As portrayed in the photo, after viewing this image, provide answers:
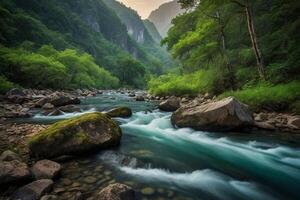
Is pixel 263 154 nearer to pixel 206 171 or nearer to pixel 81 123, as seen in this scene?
pixel 206 171

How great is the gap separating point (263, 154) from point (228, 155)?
3.57ft

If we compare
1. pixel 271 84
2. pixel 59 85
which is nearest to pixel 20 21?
pixel 59 85

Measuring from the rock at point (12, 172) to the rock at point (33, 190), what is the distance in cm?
27

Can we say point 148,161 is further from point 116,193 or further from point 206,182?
point 116,193

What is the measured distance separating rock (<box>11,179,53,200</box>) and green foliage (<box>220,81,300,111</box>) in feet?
30.3

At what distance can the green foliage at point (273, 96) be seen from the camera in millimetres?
9813

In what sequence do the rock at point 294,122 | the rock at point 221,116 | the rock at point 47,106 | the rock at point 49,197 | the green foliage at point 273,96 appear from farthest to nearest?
1. the rock at point 47,106
2. the green foliage at point 273,96
3. the rock at point 221,116
4. the rock at point 294,122
5. the rock at point 49,197

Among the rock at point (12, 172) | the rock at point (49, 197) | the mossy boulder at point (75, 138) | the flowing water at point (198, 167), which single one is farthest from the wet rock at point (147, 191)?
the mossy boulder at point (75, 138)

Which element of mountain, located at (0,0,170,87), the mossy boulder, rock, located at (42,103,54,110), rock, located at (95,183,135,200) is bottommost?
rock, located at (95,183,135,200)

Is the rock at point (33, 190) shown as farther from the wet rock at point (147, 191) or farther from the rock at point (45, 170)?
the wet rock at point (147, 191)

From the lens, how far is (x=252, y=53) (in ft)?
47.0

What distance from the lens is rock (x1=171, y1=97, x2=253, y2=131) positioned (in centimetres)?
867

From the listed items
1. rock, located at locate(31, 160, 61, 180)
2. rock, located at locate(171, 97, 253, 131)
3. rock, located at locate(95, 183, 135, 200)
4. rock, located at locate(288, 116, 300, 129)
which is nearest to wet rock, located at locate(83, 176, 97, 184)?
rock, located at locate(31, 160, 61, 180)

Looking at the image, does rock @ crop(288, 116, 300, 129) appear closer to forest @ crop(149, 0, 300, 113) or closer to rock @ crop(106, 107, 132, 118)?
forest @ crop(149, 0, 300, 113)
